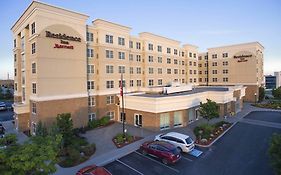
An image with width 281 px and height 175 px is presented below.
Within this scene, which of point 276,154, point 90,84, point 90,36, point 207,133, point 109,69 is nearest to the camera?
point 276,154

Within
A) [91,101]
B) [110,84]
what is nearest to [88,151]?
[91,101]

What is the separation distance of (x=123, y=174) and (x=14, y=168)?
8.94 m

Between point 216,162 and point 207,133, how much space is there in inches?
314

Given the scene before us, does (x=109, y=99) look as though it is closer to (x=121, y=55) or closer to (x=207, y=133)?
(x=121, y=55)

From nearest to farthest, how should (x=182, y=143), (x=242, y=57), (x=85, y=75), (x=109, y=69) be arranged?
1. (x=182, y=143)
2. (x=85, y=75)
3. (x=109, y=69)
4. (x=242, y=57)

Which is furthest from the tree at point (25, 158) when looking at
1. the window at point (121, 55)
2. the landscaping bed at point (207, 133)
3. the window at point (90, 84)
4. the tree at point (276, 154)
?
the window at point (121, 55)

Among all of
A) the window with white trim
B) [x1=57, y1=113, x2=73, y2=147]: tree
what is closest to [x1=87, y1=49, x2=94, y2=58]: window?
the window with white trim

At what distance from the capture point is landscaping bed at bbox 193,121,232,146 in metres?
23.5

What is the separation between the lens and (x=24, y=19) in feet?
95.2

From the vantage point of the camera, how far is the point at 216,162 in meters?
18.3

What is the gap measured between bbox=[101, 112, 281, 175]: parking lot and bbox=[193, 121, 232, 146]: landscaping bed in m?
1.11

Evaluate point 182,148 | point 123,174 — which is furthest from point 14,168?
→ point 182,148

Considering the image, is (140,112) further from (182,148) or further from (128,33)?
(128,33)

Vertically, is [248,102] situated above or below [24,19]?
below
